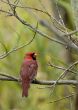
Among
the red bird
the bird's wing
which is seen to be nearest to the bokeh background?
the red bird

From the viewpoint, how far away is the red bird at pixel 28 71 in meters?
5.98

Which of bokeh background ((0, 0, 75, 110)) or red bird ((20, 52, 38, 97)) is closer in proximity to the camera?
red bird ((20, 52, 38, 97))

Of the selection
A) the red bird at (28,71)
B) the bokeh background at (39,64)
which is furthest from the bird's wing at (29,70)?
the bokeh background at (39,64)

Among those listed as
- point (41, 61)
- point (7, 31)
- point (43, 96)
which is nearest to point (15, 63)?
point (41, 61)

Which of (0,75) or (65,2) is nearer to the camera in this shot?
(0,75)

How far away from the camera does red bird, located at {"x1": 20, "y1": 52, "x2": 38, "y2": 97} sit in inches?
236

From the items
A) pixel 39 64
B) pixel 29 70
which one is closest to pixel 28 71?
pixel 29 70

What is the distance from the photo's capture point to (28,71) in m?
6.23

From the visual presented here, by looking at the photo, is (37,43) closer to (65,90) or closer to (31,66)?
(65,90)

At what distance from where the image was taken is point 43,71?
8789 millimetres

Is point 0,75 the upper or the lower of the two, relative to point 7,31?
lower

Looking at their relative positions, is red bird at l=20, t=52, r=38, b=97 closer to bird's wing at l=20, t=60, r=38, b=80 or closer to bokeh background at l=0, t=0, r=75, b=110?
bird's wing at l=20, t=60, r=38, b=80

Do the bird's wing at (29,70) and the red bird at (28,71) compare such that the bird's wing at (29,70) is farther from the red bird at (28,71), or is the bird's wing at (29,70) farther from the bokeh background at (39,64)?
the bokeh background at (39,64)

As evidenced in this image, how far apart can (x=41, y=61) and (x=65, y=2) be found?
154 centimetres
